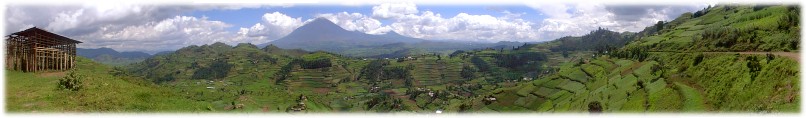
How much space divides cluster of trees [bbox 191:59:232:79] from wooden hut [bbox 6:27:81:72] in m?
109

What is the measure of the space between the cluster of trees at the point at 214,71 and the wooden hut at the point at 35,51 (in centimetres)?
10912

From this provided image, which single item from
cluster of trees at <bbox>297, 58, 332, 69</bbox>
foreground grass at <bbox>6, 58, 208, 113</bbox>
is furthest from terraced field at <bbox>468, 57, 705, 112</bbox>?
cluster of trees at <bbox>297, 58, 332, 69</bbox>

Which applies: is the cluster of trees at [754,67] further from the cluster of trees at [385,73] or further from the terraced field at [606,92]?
the cluster of trees at [385,73]

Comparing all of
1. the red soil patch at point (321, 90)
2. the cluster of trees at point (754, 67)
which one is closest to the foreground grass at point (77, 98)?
the cluster of trees at point (754, 67)

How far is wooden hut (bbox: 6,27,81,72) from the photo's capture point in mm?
24844

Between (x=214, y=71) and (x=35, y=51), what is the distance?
124012 millimetres

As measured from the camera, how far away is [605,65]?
5831 centimetres

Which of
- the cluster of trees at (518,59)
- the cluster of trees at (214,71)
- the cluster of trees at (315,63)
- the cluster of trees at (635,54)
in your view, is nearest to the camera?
the cluster of trees at (635,54)

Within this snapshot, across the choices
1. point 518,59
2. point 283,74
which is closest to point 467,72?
point 518,59

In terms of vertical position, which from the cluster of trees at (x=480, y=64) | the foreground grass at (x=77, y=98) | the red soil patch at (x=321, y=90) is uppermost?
the foreground grass at (x=77, y=98)

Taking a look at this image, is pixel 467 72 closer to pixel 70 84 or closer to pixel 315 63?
pixel 315 63

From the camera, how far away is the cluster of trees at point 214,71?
137 meters

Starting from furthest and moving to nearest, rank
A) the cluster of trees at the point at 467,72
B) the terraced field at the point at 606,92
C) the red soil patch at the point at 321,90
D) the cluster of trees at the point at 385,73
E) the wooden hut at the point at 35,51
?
the cluster of trees at the point at 467,72, the cluster of trees at the point at 385,73, the red soil patch at the point at 321,90, the terraced field at the point at 606,92, the wooden hut at the point at 35,51

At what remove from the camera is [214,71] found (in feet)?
472
